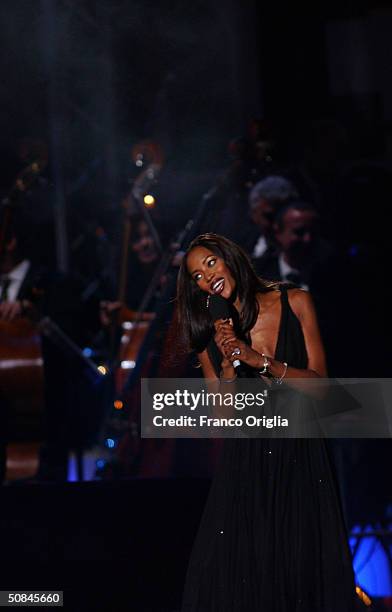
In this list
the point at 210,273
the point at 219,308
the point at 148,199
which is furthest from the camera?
the point at 148,199

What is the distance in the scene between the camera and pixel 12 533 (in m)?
2.62

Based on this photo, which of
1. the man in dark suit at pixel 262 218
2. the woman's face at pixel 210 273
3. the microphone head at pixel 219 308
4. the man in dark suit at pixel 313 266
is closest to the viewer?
the microphone head at pixel 219 308

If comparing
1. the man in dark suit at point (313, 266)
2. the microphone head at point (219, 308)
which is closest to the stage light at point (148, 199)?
the man in dark suit at point (313, 266)

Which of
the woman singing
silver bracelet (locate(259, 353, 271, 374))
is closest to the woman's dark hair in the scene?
the woman singing

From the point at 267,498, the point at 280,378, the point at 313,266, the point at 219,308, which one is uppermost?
the point at 313,266

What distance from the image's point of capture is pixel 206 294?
8.26 ft

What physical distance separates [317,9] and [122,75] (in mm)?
1218

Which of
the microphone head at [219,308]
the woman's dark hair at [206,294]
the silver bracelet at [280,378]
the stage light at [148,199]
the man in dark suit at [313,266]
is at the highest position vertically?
the stage light at [148,199]

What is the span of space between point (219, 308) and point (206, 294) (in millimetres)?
301

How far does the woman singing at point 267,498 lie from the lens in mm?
2281

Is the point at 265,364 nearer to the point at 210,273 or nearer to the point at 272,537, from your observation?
the point at 210,273

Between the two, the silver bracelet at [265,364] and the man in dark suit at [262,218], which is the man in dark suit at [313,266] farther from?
the silver bracelet at [265,364]

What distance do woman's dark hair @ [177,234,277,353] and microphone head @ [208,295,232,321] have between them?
19 cm

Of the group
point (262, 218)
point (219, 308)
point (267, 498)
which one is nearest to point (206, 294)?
point (219, 308)
